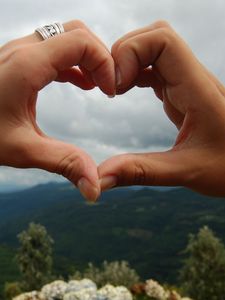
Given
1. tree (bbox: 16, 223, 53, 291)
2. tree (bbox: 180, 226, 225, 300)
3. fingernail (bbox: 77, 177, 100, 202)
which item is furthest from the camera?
tree (bbox: 16, 223, 53, 291)

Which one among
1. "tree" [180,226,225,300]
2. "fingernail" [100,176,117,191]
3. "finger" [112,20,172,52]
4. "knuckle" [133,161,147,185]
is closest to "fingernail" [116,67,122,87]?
"finger" [112,20,172,52]

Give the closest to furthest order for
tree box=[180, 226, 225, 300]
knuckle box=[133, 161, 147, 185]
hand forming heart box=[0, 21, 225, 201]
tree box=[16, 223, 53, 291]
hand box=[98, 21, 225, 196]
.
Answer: hand forming heart box=[0, 21, 225, 201]
knuckle box=[133, 161, 147, 185]
hand box=[98, 21, 225, 196]
tree box=[180, 226, 225, 300]
tree box=[16, 223, 53, 291]

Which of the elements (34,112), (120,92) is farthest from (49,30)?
(34,112)

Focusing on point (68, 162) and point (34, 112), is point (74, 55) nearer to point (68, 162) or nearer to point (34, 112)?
point (34, 112)

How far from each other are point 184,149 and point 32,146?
960mm

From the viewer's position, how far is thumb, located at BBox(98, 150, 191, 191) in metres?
2.92

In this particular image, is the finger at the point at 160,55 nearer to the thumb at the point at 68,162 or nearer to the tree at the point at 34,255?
the thumb at the point at 68,162

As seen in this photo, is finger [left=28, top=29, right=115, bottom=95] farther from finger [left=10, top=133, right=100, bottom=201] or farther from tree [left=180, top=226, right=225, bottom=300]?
tree [left=180, top=226, right=225, bottom=300]

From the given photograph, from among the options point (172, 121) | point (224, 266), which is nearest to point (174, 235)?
point (224, 266)

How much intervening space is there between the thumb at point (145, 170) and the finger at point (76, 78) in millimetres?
1038

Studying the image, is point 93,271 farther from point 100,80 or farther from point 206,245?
point 100,80

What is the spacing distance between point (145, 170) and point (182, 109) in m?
0.54

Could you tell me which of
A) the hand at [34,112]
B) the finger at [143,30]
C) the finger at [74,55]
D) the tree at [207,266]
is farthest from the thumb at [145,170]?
the tree at [207,266]

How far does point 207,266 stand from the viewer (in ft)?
145
